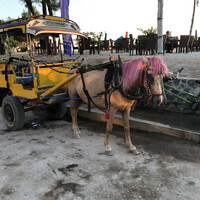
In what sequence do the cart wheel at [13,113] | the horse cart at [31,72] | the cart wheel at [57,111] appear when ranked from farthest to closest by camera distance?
the cart wheel at [57,111] < the cart wheel at [13,113] < the horse cart at [31,72]

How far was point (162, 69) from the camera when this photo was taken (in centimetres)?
304

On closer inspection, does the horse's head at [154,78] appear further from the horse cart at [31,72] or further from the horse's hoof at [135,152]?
the horse cart at [31,72]

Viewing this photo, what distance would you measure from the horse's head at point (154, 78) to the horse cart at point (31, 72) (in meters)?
1.73

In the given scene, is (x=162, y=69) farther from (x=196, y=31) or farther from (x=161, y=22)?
(x=196, y=31)

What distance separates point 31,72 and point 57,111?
1.77 m

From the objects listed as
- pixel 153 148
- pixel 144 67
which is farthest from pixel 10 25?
pixel 153 148

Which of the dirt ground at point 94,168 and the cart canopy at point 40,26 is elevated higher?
the cart canopy at point 40,26

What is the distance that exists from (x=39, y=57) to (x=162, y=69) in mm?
3513

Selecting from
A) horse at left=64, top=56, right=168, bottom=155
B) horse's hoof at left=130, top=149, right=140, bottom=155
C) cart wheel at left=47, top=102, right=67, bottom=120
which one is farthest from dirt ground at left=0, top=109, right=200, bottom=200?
cart wheel at left=47, top=102, right=67, bottom=120

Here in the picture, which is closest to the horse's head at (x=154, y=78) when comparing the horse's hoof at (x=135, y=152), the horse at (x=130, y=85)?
the horse at (x=130, y=85)

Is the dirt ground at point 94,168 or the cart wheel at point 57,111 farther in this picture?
the cart wheel at point 57,111

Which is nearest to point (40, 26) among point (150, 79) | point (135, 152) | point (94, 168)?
point (150, 79)

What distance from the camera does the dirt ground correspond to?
2.89 m

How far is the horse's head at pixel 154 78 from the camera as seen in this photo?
3.03m
